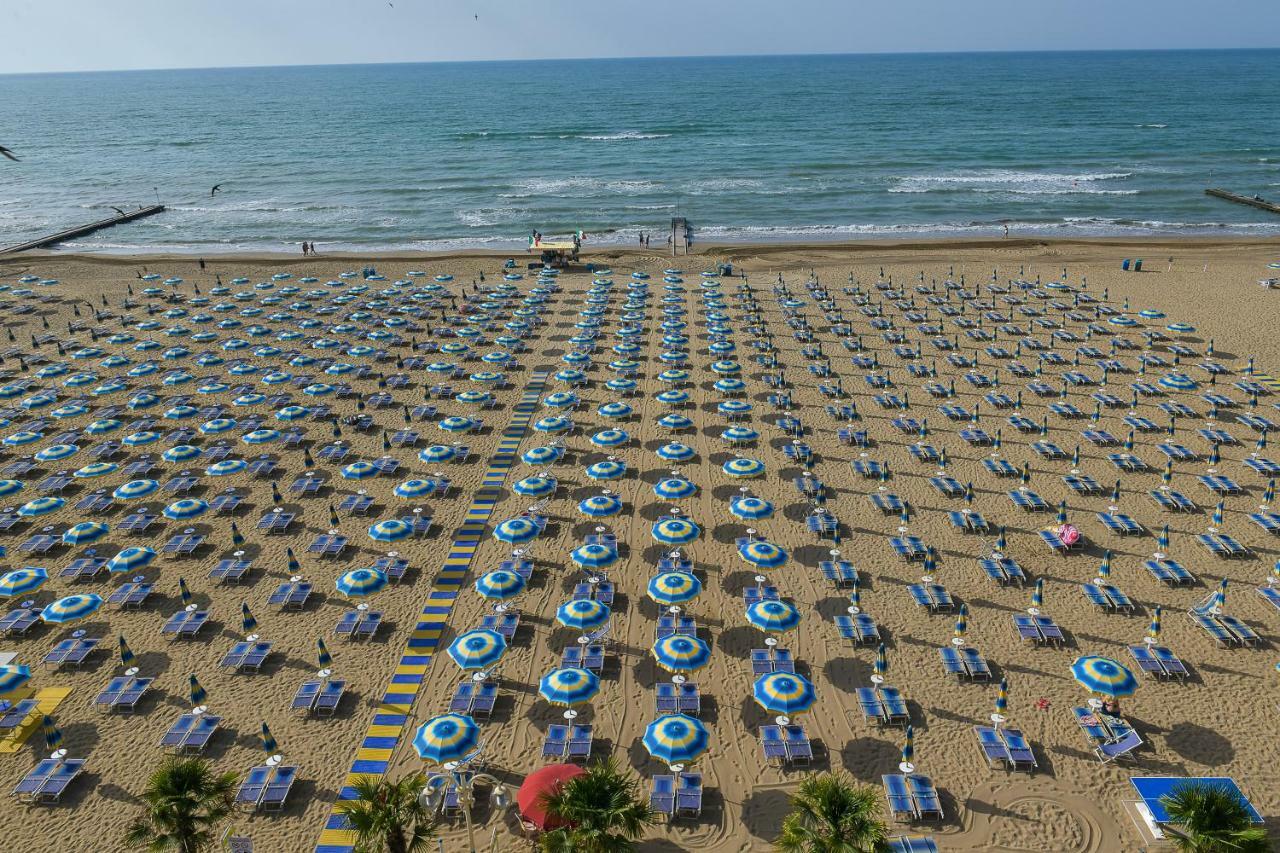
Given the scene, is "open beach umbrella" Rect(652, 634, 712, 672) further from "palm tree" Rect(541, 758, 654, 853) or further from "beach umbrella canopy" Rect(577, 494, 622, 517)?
"beach umbrella canopy" Rect(577, 494, 622, 517)

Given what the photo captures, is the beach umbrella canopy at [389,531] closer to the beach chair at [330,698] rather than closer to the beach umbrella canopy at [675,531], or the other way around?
the beach chair at [330,698]

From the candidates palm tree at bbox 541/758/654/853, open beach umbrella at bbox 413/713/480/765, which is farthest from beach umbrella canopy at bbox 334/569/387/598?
palm tree at bbox 541/758/654/853

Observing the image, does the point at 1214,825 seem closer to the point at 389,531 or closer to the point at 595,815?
the point at 595,815

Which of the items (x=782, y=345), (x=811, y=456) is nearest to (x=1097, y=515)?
(x=811, y=456)

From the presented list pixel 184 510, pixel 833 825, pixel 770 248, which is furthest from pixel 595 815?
pixel 770 248

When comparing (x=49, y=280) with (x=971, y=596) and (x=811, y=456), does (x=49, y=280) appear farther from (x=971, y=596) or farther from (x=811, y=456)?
(x=971, y=596)

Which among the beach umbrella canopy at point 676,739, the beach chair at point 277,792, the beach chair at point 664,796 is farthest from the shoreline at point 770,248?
the beach chair at point 277,792
